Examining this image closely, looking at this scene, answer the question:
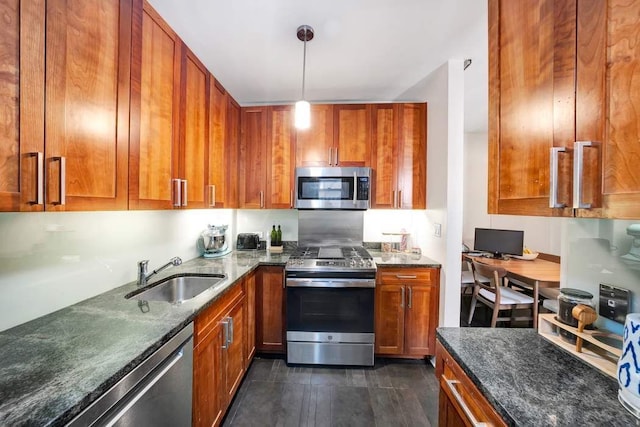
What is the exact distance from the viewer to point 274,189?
2732mm

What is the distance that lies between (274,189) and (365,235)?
1217 millimetres

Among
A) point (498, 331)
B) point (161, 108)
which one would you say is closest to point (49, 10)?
point (161, 108)

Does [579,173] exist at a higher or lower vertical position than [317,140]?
lower

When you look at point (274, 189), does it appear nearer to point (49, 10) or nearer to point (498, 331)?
point (49, 10)

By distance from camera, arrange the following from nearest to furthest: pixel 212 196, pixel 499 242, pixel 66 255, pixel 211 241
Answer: pixel 66 255
pixel 212 196
pixel 211 241
pixel 499 242

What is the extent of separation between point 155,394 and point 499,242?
170 inches

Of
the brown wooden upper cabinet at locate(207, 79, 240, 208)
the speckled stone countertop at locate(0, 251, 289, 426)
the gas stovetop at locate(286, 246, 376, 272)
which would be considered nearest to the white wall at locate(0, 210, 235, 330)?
the speckled stone countertop at locate(0, 251, 289, 426)

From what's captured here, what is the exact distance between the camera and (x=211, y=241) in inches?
94.3

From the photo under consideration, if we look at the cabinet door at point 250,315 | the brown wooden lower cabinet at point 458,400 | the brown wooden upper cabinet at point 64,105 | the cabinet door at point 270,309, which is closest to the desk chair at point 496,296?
the brown wooden lower cabinet at point 458,400

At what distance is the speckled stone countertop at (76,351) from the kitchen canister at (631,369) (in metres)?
1.41

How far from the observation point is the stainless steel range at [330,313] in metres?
2.19

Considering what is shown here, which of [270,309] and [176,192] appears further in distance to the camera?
[270,309]

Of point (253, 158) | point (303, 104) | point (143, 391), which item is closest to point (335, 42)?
point (303, 104)

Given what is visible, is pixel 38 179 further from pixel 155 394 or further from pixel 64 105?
pixel 155 394
